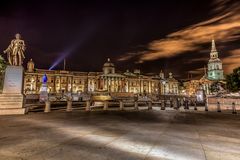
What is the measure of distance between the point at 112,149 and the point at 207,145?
10.9 feet

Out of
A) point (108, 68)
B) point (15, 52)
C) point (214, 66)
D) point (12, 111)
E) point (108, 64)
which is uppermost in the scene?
point (108, 64)

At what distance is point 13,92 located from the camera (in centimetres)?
1489

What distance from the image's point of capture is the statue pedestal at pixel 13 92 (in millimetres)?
14153

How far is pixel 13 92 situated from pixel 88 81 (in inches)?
5061

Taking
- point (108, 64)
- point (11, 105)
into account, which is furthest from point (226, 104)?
point (108, 64)

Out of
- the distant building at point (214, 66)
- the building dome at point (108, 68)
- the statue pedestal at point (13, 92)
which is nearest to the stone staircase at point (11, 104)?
the statue pedestal at point (13, 92)

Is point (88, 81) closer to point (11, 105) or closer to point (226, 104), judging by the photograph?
point (226, 104)

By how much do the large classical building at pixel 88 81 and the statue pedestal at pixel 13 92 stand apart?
102950mm

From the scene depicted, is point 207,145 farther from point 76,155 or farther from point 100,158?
point 76,155

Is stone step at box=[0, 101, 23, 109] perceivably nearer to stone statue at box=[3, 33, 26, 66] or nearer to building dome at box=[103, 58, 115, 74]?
stone statue at box=[3, 33, 26, 66]

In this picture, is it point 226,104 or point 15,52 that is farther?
point 226,104

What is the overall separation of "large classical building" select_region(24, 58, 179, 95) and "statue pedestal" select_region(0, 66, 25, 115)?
102950mm

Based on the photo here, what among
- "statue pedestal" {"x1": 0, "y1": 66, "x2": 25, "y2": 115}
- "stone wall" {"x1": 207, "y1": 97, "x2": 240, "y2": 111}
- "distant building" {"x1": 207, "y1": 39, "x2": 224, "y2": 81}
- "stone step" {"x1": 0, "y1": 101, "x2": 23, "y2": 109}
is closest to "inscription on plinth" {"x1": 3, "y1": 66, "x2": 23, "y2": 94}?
"statue pedestal" {"x1": 0, "y1": 66, "x2": 25, "y2": 115}

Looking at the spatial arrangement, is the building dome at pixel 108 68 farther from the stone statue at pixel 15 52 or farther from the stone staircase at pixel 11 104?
the stone staircase at pixel 11 104
